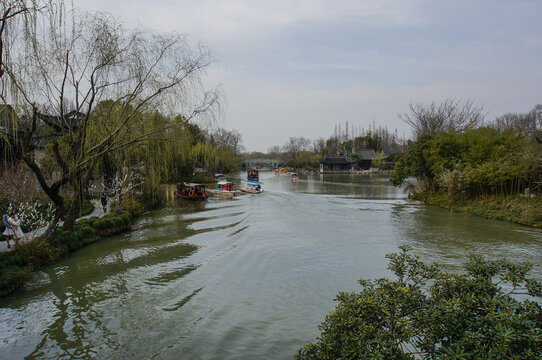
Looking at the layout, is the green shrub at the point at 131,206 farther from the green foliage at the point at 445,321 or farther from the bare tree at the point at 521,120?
the bare tree at the point at 521,120

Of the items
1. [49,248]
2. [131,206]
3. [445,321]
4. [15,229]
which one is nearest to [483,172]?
[445,321]

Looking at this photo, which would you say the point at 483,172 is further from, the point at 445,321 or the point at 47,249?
the point at 47,249

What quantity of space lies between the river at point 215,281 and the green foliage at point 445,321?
2.61 meters

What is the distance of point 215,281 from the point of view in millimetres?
8664

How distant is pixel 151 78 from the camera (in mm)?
11430

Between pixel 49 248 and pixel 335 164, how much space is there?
61077mm

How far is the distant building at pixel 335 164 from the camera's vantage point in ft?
220

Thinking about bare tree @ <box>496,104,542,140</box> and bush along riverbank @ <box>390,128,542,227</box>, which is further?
bare tree @ <box>496,104,542,140</box>

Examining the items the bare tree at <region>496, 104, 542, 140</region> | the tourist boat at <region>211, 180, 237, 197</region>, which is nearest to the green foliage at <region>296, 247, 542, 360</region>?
the tourist boat at <region>211, 180, 237, 197</region>

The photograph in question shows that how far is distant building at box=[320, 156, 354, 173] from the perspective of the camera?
220 ft

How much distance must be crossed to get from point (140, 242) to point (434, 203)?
18739 millimetres

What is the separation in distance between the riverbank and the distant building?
45.3 m

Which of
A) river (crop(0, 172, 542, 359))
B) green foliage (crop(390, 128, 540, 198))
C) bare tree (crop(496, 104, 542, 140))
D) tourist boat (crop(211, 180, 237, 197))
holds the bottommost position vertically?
river (crop(0, 172, 542, 359))

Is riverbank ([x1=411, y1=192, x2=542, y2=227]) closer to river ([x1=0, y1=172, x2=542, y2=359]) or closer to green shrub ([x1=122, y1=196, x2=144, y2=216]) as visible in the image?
river ([x1=0, y1=172, x2=542, y2=359])
